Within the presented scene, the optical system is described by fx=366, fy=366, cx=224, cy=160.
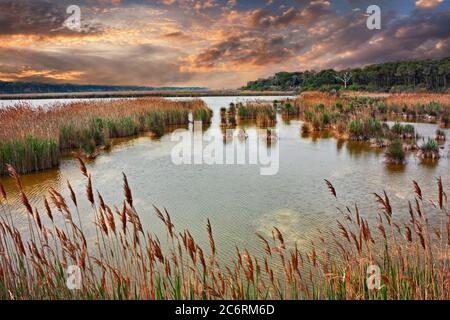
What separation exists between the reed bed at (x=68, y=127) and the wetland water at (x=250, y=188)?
61 cm

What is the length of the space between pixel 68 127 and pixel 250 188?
8.81 metres

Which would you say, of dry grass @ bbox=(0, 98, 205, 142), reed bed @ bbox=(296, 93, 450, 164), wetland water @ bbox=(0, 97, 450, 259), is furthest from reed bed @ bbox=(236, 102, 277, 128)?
wetland water @ bbox=(0, 97, 450, 259)

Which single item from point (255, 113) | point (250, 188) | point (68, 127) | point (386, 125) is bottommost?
point (250, 188)

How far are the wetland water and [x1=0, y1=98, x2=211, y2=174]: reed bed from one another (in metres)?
0.61

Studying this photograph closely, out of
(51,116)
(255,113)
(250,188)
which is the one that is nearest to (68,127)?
(51,116)

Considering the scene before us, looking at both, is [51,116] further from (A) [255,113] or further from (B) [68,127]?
(A) [255,113]

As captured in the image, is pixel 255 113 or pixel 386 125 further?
pixel 255 113

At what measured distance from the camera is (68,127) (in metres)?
13.6

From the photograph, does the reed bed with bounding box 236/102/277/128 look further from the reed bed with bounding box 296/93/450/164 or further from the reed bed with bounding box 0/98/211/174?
the reed bed with bounding box 0/98/211/174

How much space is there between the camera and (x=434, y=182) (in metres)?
7.93

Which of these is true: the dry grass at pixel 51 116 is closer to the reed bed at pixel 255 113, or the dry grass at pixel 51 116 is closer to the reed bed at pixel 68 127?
the reed bed at pixel 68 127

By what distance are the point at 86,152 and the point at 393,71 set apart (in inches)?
2619

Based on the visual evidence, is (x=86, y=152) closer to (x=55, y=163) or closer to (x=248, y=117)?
(x=55, y=163)
